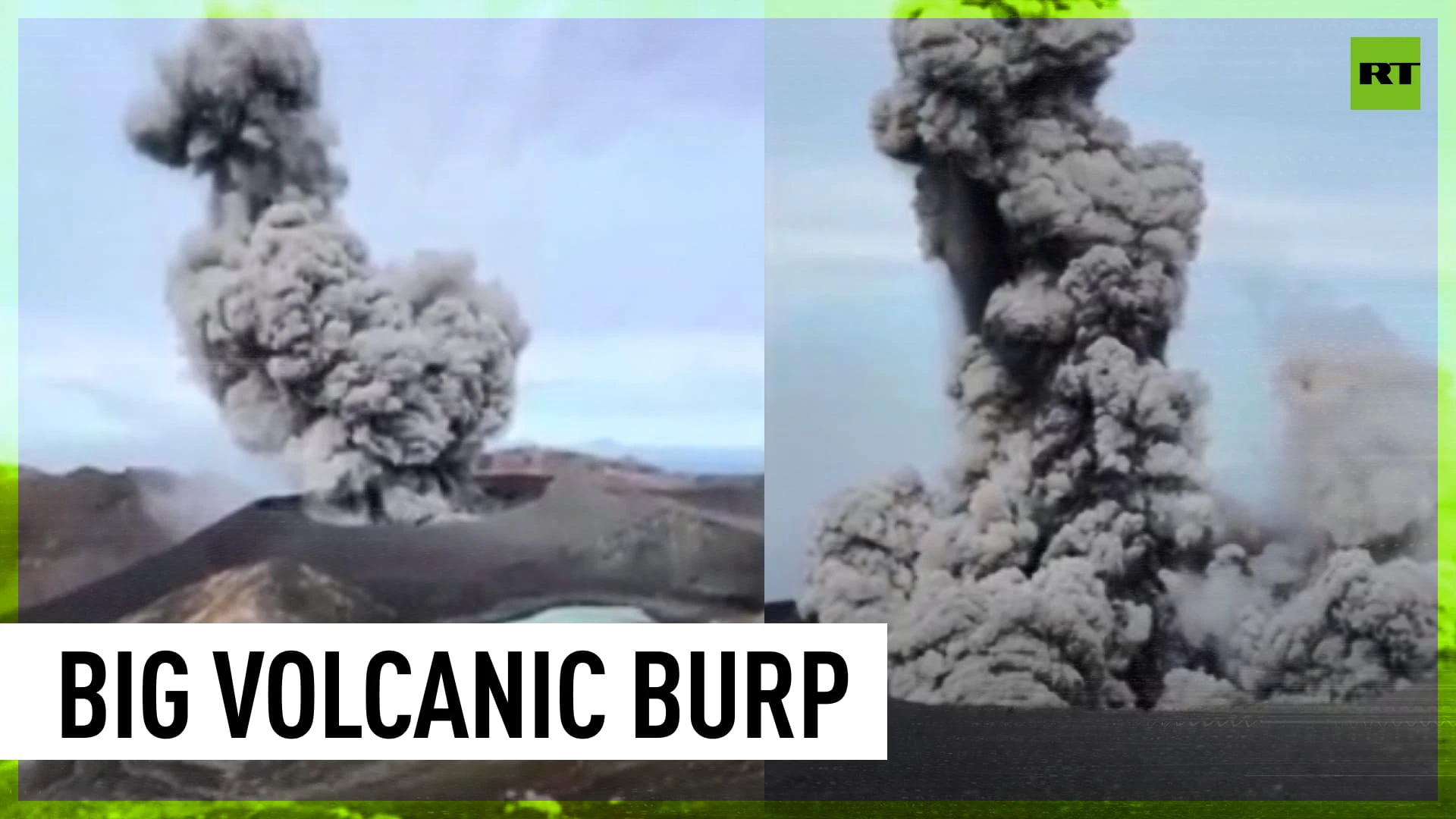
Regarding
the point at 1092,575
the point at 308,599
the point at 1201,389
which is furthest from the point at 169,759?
the point at 1201,389

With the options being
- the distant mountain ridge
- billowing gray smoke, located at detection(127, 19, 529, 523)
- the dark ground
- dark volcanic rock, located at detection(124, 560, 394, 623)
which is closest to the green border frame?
the dark ground

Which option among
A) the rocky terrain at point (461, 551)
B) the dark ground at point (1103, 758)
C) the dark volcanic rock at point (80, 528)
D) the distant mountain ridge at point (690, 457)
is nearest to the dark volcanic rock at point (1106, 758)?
the dark ground at point (1103, 758)

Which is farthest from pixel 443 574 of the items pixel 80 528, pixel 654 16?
pixel 654 16

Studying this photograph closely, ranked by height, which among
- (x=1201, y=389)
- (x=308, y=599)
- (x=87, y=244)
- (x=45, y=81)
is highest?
(x=45, y=81)

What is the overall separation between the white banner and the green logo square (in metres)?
1.61

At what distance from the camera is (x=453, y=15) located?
9.87 feet

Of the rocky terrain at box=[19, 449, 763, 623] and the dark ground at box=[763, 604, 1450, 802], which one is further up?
the rocky terrain at box=[19, 449, 763, 623]

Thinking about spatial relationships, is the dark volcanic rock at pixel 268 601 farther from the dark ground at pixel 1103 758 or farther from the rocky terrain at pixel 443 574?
the dark ground at pixel 1103 758

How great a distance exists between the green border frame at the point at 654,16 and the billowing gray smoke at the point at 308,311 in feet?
0.59

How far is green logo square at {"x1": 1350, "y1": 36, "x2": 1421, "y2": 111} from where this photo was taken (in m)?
3.01

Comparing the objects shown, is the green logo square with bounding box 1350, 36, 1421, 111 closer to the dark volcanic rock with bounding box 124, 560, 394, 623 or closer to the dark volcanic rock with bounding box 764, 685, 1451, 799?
the dark volcanic rock with bounding box 764, 685, 1451, 799

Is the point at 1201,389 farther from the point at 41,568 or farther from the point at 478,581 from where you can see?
the point at 41,568

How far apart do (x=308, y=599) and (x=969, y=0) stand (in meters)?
1.96

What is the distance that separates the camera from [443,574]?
299 cm
